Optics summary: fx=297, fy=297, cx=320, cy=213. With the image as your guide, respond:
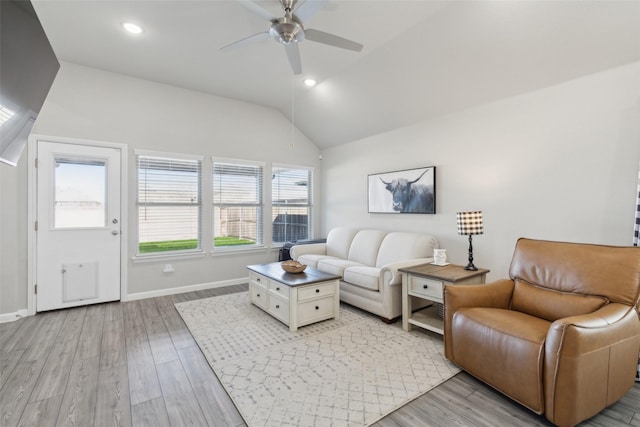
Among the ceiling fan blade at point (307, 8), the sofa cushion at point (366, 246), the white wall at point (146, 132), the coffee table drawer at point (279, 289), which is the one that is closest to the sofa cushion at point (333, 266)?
the sofa cushion at point (366, 246)

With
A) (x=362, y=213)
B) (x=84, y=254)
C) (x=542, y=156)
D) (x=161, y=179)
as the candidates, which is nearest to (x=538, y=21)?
(x=542, y=156)

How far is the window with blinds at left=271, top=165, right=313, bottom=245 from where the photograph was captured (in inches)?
211

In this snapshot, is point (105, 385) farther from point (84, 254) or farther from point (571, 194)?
point (571, 194)

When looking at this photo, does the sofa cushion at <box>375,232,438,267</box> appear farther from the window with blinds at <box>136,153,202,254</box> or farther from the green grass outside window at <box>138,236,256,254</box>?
the window with blinds at <box>136,153,202,254</box>

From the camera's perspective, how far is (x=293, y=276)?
3.29m

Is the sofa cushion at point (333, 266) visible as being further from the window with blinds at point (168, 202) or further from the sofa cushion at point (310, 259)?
the window with blinds at point (168, 202)

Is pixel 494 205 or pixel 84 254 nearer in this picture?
pixel 494 205

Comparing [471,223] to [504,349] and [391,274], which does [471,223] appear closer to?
[391,274]

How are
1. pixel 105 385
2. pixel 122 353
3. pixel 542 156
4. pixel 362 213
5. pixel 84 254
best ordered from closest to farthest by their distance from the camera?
1. pixel 105 385
2. pixel 122 353
3. pixel 542 156
4. pixel 84 254
5. pixel 362 213

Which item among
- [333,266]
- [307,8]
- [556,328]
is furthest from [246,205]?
[556,328]

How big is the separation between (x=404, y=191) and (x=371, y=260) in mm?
1093

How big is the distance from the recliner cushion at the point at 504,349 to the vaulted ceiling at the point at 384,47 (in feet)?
7.42

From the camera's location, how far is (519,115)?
3.06 meters

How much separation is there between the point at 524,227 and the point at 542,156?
0.72 meters
